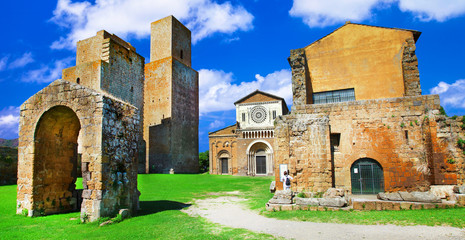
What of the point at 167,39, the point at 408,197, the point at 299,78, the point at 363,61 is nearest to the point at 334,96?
the point at 363,61

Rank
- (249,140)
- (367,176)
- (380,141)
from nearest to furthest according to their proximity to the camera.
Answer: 1. (380,141)
2. (367,176)
3. (249,140)

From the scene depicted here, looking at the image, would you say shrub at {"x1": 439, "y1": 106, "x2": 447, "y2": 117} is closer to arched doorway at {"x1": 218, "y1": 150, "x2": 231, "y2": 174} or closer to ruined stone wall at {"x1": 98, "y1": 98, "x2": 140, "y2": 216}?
ruined stone wall at {"x1": 98, "y1": 98, "x2": 140, "y2": 216}

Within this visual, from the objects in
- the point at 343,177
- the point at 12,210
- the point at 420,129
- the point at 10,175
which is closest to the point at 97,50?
the point at 10,175

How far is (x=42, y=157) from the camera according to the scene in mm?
9492

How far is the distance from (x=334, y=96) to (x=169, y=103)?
20725mm

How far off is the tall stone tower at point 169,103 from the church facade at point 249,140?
414 centimetres

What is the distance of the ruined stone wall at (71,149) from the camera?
8.15 metres

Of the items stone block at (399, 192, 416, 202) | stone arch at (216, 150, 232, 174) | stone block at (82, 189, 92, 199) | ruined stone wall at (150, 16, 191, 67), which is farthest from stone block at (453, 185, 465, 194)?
stone arch at (216, 150, 232, 174)

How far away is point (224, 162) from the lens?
128 feet

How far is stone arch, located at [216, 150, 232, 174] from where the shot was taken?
3853cm

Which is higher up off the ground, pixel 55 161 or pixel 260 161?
pixel 55 161

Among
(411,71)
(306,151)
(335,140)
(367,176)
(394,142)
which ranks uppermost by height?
(411,71)

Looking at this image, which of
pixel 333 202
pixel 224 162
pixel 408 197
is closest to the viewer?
pixel 333 202

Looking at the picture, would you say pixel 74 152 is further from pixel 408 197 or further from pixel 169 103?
pixel 169 103
